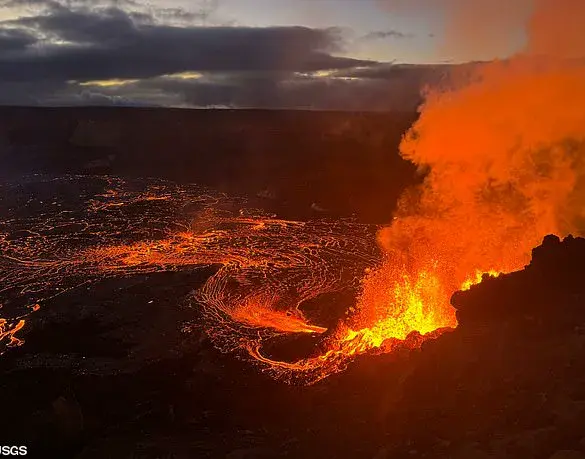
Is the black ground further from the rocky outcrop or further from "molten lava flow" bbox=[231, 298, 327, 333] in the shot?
"molten lava flow" bbox=[231, 298, 327, 333]

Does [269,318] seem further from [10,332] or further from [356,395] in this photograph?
[10,332]

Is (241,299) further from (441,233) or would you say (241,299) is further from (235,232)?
(235,232)

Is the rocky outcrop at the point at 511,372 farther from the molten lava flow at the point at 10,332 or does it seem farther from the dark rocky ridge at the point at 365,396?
the molten lava flow at the point at 10,332

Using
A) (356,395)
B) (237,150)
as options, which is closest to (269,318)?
(356,395)

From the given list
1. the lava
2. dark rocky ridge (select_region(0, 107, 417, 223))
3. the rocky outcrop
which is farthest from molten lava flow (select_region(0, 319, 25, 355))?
dark rocky ridge (select_region(0, 107, 417, 223))

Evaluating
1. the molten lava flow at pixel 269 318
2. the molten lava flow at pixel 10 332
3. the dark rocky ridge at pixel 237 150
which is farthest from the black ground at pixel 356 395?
the dark rocky ridge at pixel 237 150

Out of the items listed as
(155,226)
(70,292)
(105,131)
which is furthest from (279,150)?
(70,292)
